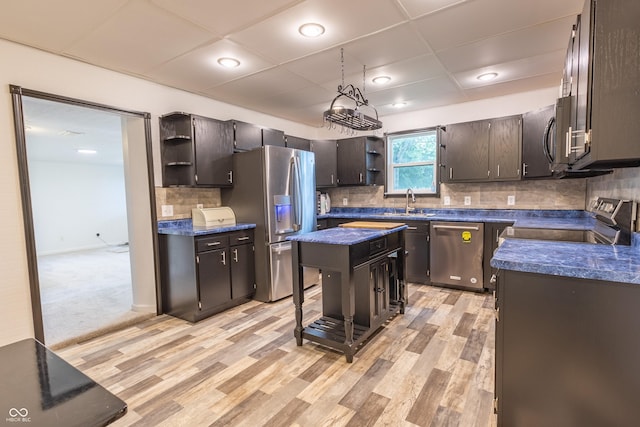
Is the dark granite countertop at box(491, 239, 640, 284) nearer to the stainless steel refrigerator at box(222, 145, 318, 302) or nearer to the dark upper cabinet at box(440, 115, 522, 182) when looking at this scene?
the dark upper cabinet at box(440, 115, 522, 182)

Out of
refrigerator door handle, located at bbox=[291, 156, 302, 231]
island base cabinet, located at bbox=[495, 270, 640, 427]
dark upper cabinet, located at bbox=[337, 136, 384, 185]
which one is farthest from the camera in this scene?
dark upper cabinet, located at bbox=[337, 136, 384, 185]

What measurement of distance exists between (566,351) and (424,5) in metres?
2.13

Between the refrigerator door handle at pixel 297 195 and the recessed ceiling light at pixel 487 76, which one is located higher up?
the recessed ceiling light at pixel 487 76

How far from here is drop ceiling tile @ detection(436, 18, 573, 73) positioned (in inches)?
92.8

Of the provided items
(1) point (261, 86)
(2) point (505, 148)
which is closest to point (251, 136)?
(1) point (261, 86)

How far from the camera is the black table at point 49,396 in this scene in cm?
61

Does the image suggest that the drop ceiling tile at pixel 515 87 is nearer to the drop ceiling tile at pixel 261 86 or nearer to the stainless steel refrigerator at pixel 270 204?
the drop ceiling tile at pixel 261 86

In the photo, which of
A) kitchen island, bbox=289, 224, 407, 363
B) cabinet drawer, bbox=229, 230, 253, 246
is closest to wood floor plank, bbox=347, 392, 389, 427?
kitchen island, bbox=289, 224, 407, 363

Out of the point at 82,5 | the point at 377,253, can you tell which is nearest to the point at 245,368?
the point at 377,253

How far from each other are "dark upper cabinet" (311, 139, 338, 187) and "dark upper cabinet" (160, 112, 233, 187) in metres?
1.97

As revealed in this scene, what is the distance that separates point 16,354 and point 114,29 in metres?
2.31

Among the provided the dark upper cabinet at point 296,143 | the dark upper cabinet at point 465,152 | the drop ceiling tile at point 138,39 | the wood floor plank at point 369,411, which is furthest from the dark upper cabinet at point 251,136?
the wood floor plank at point 369,411

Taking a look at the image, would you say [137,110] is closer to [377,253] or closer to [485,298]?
[377,253]

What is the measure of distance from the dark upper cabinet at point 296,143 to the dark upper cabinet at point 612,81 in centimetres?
356
